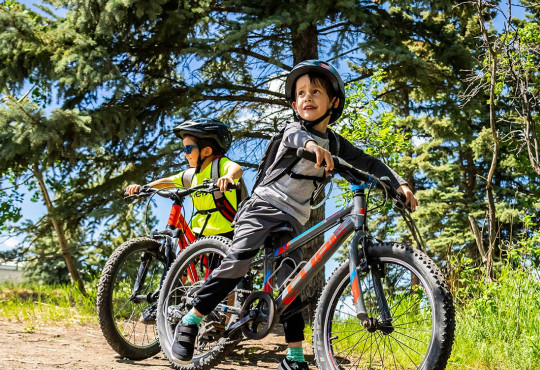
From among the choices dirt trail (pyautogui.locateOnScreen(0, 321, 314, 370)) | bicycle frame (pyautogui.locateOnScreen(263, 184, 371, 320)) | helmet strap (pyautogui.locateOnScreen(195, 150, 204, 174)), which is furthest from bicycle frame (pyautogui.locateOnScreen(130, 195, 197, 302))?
bicycle frame (pyautogui.locateOnScreen(263, 184, 371, 320))

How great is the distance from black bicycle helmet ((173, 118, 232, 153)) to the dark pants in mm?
1331

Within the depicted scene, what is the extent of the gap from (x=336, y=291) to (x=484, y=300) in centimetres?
274

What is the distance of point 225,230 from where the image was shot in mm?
4293

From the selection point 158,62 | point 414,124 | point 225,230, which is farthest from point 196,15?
→ point 414,124

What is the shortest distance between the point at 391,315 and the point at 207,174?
223 centimetres

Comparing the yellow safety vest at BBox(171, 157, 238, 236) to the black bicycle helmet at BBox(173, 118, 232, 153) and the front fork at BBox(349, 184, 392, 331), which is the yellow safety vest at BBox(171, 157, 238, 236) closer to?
the black bicycle helmet at BBox(173, 118, 232, 153)

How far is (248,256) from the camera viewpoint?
125 inches

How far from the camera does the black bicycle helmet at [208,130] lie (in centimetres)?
448

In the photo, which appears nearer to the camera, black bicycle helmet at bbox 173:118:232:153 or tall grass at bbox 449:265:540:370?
tall grass at bbox 449:265:540:370

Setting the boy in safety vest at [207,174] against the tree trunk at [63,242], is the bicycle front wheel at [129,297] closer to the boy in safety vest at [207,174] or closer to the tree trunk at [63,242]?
the boy in safety vest at [207,174]

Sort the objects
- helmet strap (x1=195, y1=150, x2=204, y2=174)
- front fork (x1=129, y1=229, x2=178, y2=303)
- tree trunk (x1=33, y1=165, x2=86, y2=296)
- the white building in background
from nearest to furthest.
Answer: front fork (x1=129, y1=229, x2=178, y2=303), helmet strap (x1=195, y1=150, x2=204, y2=174), tree trunk (x1=33, y1=165, x2=86, y2=296), the white building in background

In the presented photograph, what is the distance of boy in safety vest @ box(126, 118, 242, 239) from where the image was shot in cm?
428

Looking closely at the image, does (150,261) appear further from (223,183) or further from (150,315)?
(223,183)

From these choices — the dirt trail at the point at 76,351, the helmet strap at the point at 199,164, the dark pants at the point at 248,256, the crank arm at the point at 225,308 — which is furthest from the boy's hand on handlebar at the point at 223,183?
the dirt trail at the point at 76,351
